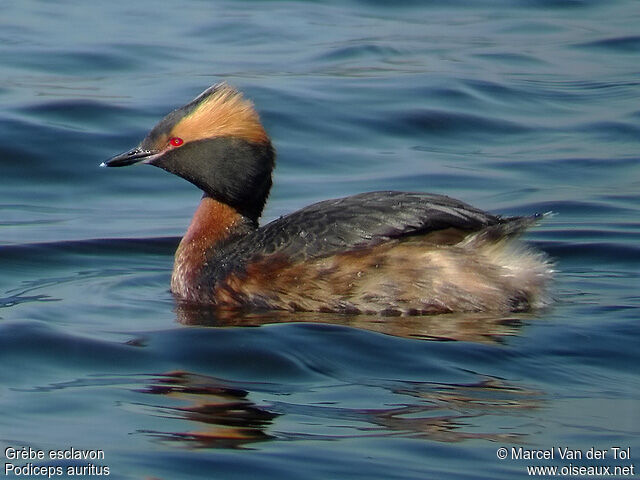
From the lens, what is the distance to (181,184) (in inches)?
422

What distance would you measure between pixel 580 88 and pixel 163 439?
8.79 m

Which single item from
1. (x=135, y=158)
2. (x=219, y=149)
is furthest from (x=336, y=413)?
(x=135, y=158)

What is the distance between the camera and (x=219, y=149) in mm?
7891

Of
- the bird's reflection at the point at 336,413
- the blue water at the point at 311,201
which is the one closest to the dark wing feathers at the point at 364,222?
the blue water at the point at 311,201

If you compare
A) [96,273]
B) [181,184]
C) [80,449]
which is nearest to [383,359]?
[80,449]

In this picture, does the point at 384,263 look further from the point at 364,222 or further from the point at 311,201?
the point at 311,201

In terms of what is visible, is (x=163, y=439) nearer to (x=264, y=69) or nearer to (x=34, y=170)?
(x=34, y=170)

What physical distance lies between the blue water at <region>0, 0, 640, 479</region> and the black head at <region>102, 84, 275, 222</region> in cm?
66

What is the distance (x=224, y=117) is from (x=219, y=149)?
0.16m

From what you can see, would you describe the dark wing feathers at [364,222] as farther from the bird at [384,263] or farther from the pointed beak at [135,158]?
the pointed beak at [135,158]

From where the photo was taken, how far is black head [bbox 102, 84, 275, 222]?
25.9ft

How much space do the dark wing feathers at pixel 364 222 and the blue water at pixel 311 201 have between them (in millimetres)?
367

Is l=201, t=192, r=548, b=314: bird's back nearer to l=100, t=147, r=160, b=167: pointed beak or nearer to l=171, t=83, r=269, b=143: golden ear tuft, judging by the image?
l=171, t=83, r=269, b=143: golden ear tuft

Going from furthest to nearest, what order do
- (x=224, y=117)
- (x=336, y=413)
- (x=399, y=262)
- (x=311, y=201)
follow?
(x=311, y=201) → (x=224, y=117) → (x=399, y=262) → (x=336, y=413)
